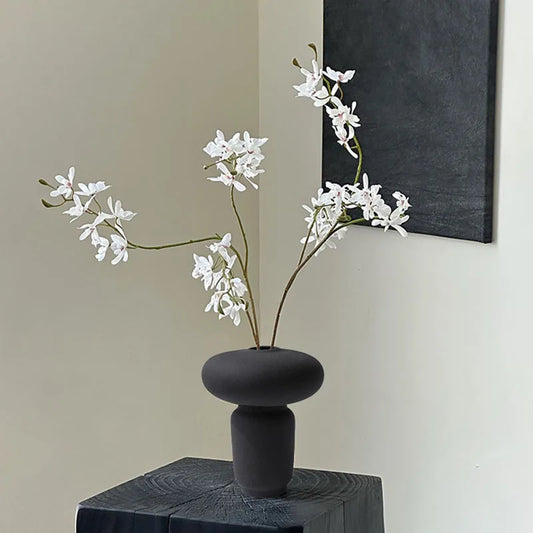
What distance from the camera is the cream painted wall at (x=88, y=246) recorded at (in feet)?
7.08

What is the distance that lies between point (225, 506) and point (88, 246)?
101 cm

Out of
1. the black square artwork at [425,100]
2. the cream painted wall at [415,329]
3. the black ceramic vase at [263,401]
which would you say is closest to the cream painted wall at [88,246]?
the cream painted wall at [415,329]

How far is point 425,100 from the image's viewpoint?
1910 millimetres

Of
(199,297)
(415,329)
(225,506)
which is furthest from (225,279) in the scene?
(199,297)

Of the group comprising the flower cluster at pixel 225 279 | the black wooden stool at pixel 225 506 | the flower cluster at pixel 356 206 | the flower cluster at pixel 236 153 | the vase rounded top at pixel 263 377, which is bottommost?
the black wooden stool at pixel 225 506

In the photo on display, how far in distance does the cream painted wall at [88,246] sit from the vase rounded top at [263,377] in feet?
2.95

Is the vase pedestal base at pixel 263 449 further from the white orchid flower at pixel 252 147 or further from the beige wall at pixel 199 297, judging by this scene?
the beige wall at pixel 199 297

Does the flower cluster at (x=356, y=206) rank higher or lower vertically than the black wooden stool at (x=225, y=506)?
higher

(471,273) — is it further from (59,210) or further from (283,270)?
(59,210)

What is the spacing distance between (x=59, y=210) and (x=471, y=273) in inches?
36.3

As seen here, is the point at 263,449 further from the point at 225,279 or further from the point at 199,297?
the point at 199,297

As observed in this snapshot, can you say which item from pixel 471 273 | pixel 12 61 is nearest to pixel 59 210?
pixel 12 61

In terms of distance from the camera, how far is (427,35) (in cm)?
190

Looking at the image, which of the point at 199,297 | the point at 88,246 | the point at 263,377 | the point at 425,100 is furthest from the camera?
the point at 199,297
